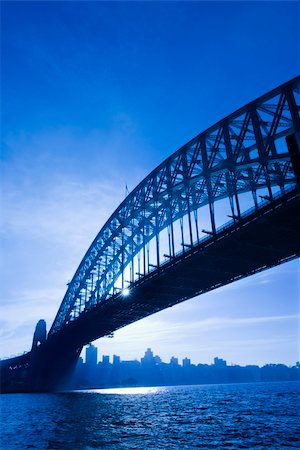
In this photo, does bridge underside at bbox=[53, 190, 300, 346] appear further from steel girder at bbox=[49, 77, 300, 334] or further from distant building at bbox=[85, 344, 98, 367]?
distant building at bbox=[85, 344, 98, 367]

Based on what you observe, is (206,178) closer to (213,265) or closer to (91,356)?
(213,265)

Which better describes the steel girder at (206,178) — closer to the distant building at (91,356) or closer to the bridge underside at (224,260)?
the bridge underside at (224,260)

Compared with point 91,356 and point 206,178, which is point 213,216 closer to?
point 206,178

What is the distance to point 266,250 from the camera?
34656 mm

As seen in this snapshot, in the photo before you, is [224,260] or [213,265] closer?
[224,260]

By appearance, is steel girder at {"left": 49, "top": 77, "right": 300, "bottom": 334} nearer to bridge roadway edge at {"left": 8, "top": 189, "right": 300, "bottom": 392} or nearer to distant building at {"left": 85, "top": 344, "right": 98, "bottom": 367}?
bridge roadway edge at {"left": 8, "top": 189, "right": 300, "bottom": 392}

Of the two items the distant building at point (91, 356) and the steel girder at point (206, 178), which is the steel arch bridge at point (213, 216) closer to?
the steel girder at point (206, 178)

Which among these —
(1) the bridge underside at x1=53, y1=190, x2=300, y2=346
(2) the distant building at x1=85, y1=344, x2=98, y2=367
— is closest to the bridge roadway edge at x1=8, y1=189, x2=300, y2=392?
(1) the bridge underside at x1=53, y1=190, x2=300, y2=346

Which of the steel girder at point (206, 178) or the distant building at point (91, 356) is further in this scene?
the distant building at point (91, 356)

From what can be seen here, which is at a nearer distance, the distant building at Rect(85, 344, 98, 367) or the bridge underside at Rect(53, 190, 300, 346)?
the bridge underside at Rect(53, 190, 300, 346)

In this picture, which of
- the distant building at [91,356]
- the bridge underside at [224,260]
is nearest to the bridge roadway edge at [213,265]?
the bridge underside at [224,260]

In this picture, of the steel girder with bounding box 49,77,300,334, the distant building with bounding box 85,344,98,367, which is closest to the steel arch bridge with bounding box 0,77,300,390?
the steel girder with bounding box 49,77,300,334

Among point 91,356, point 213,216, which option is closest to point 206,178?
point 213,216

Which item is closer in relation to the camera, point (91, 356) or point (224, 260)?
point (224, 260)
